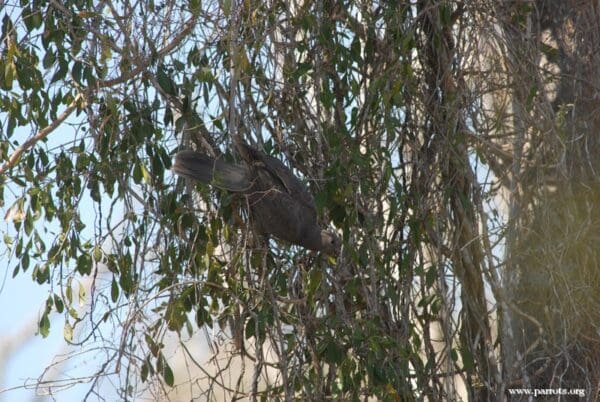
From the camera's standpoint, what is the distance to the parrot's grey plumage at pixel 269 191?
419 centimetres

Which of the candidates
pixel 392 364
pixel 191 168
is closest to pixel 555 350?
pixel 392 364

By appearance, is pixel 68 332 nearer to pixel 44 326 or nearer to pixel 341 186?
pixel 44 326

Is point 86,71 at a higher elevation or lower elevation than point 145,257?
higher

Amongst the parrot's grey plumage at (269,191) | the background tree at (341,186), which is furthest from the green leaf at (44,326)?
the parrot's grey plumage at (269,191)

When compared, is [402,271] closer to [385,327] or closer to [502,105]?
[385,327]

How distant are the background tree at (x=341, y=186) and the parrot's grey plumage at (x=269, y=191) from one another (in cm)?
8

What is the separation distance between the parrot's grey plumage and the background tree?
76mm

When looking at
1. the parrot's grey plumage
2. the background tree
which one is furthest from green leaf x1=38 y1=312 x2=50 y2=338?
the parrot's grey plumage

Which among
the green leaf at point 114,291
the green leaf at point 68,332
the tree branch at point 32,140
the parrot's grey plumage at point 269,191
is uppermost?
the tree branch at point 32,140

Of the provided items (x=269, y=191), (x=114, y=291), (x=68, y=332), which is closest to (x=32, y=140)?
(x=114, y=291)

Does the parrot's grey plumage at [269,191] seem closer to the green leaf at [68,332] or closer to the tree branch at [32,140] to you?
the tree branch at [32,140]

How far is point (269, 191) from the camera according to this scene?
414 cm

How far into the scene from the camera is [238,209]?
4.41 meters

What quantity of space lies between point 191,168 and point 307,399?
1.17 meters
